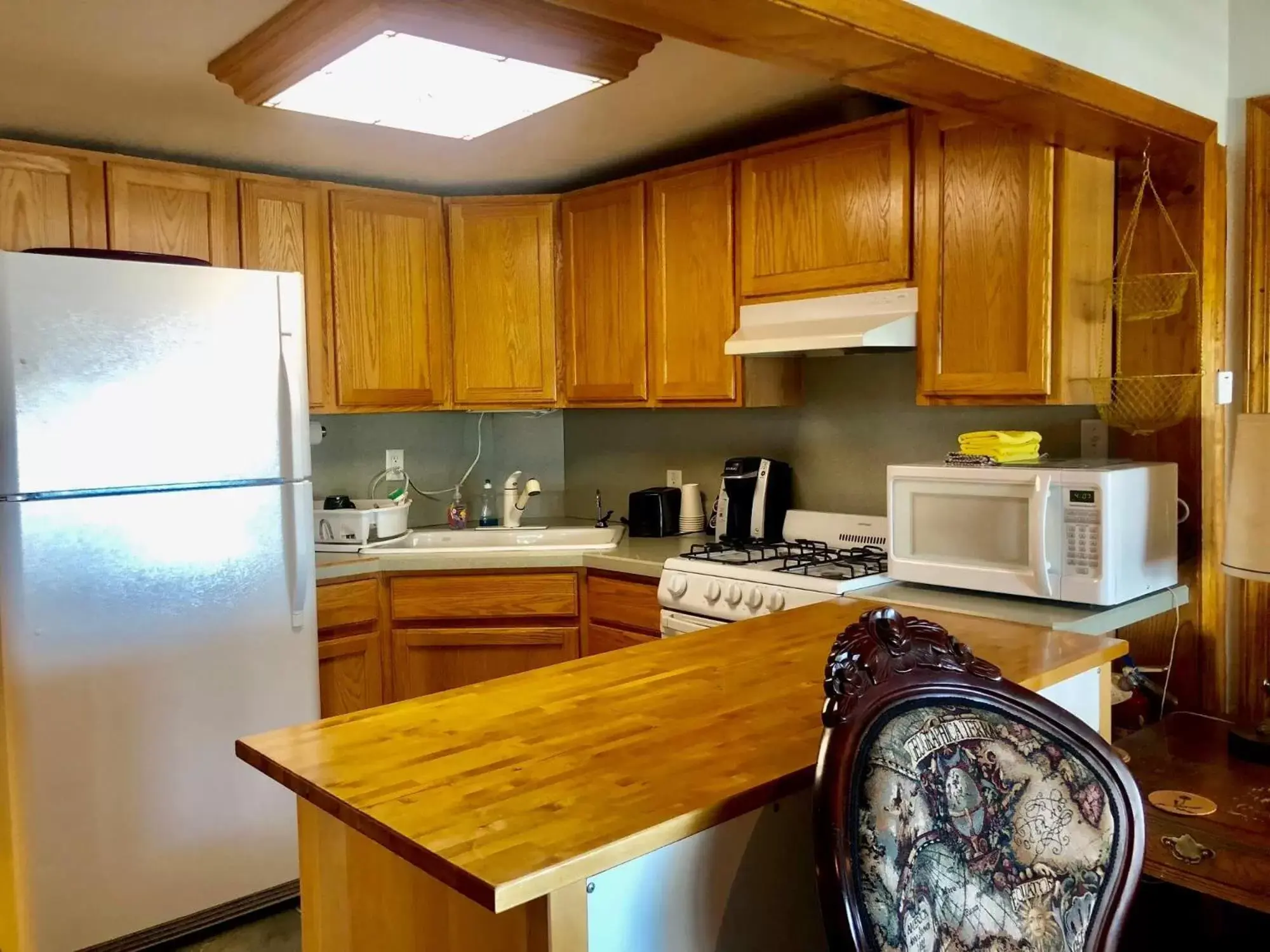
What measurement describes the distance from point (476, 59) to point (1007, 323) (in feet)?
4.57

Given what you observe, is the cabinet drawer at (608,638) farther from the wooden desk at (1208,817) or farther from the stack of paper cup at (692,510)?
the wooden desk at (1208,817)

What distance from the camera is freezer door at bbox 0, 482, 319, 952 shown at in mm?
2330

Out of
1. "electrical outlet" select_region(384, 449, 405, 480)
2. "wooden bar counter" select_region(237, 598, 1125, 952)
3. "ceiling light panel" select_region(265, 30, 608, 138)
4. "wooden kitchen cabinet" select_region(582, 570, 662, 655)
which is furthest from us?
"electrical outlet" select_region(384, 449, 405, 480)

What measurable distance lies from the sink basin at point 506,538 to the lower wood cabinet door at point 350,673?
398 mm

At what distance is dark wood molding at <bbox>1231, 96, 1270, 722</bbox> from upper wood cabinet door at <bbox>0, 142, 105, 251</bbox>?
10.3 feet

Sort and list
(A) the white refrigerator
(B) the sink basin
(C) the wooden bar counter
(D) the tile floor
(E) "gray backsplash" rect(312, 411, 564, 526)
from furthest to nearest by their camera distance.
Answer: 1. (E) "gray backsplash" rect(312, 411, 564, 526)
2. (B) the sink basin
3. (D) the tile floor
4. (A) the white refrigerator
5. (C) the wooden bar counter

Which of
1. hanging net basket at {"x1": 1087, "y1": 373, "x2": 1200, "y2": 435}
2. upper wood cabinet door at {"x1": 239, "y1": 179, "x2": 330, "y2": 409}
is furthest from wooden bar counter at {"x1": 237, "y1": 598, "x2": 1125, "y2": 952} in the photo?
upper wood cabinet door at {"x1": 239, "y1": 179, "x2": 330, "y2": 409}

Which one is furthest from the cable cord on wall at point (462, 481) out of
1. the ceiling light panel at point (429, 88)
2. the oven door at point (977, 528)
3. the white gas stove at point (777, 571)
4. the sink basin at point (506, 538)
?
the oven door at point (977, 528)

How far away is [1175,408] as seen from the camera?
2.44m

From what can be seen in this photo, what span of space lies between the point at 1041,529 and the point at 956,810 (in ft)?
4.09

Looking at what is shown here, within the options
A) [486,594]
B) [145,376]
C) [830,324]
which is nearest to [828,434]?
[830,324]

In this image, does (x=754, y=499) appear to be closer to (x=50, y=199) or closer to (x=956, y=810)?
(x=956, y=810)

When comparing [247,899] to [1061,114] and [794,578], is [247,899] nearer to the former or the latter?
[794,578]

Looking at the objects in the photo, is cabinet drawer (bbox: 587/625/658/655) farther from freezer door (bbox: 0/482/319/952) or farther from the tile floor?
the tile floor
